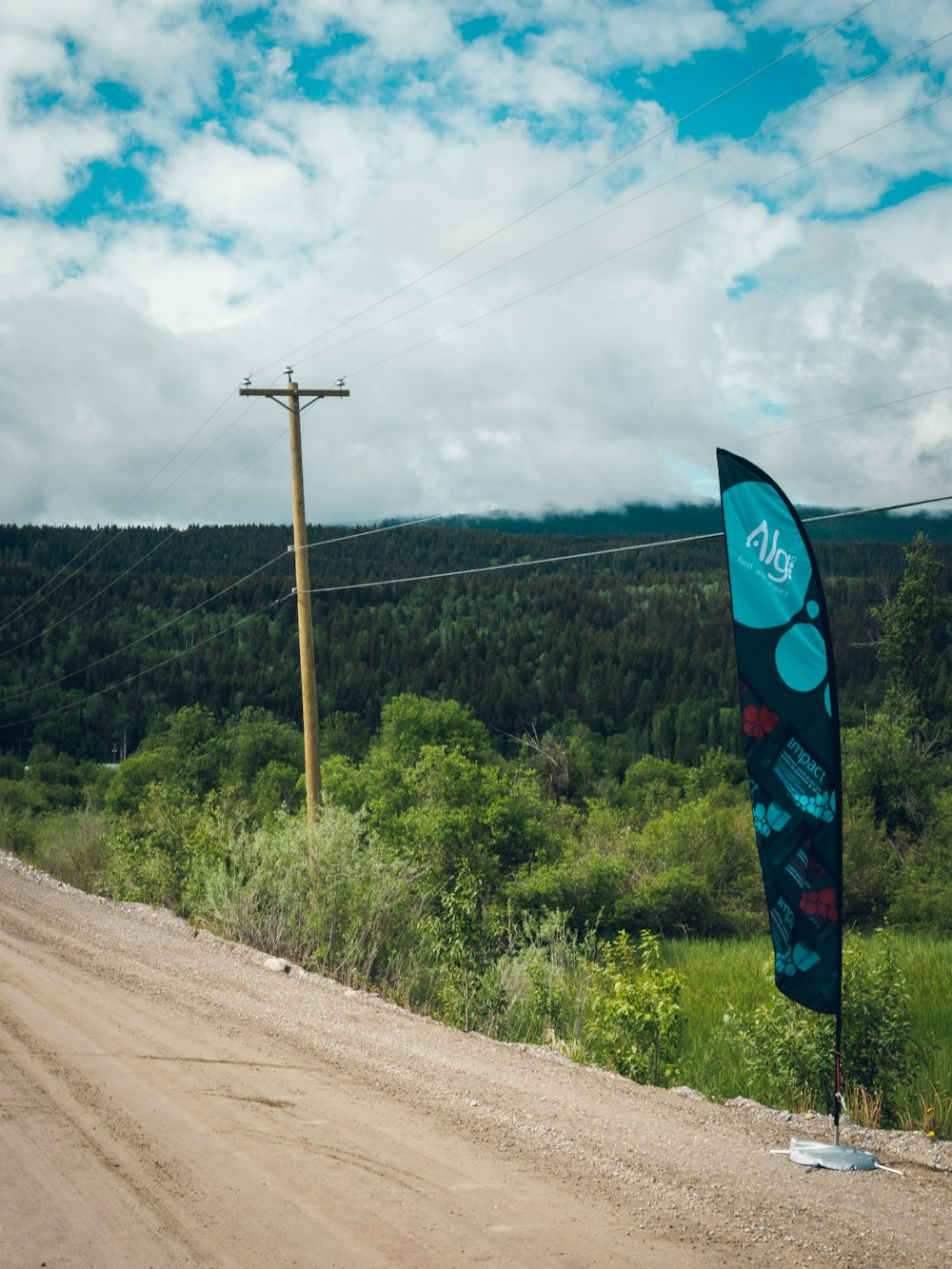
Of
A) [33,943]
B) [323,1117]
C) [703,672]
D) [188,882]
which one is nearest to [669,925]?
[188,882]

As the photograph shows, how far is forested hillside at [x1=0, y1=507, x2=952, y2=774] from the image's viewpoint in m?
96.2

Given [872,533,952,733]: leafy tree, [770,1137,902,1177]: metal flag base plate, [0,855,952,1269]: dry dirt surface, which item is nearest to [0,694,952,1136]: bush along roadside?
[0,855,952,1269]: dry dirt surface

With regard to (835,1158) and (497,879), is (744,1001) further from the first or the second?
(835,1158)

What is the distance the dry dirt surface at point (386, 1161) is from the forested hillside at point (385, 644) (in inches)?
2679

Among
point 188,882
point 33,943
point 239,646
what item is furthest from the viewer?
point 239,646

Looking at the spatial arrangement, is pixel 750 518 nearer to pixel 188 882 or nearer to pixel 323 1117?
pixel 323 1117

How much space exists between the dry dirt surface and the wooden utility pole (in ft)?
24.4

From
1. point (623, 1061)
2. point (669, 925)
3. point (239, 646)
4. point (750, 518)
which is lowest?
point (669, 925)

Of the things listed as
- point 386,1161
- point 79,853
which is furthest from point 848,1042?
point 79,853

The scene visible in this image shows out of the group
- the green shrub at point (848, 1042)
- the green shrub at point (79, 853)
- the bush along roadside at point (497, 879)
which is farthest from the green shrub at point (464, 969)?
the green shrub at point (79, 853)

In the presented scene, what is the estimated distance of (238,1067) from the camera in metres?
8.24

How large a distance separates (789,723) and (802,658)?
44cm

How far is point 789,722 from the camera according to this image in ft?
21.6

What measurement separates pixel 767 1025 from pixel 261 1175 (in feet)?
14.7
